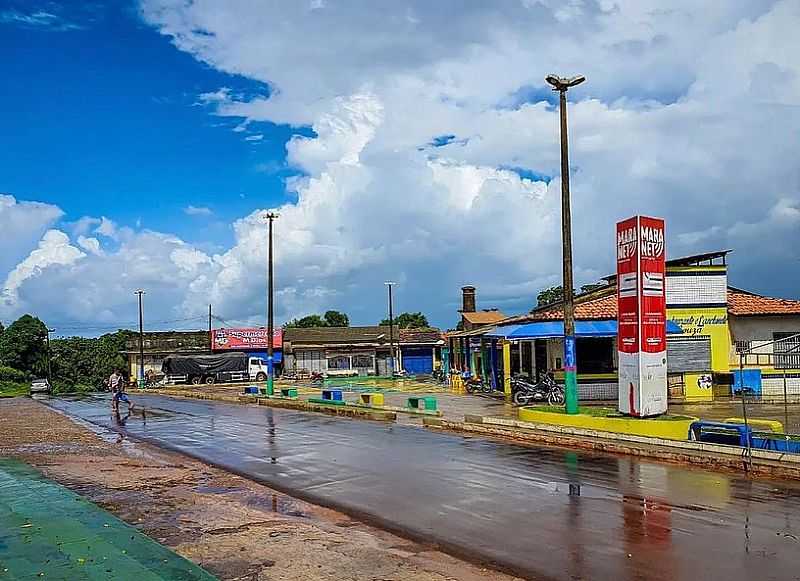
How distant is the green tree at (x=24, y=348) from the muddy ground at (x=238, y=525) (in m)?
76.3

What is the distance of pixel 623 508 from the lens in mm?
10953

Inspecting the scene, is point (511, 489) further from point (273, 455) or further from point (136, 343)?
point (136, 343)

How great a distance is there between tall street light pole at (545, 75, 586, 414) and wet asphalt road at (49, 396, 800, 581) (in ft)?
10.9

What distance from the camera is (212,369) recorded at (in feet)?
213

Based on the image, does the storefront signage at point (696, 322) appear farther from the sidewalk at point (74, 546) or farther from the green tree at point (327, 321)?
the green tree at point (327, 321)

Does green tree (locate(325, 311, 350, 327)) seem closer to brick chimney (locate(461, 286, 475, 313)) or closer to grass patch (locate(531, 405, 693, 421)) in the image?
brick chimney (locate(461, 286, 475, 313))

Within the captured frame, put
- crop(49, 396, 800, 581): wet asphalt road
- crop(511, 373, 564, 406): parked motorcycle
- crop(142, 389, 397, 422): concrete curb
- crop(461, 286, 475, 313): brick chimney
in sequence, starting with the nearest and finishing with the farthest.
Answer: 1. crop(49, 396, 800, 581): wet asphalt road
2. crop(142, 389, 397, 422): concrete curb
3. crop(511, 373, 564, 406): parked motorcycle
4. crop(461, 286, 475, 313): brick chimney

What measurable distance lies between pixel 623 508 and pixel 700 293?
25.2 meters

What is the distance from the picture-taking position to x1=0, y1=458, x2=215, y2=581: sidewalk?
7.48 m

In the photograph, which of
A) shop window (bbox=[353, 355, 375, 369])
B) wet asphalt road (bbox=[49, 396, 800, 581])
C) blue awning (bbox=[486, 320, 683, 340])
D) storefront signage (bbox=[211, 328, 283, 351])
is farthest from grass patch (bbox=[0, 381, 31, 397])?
wet asphalt road (bbox=[49, 396, 800, 581])

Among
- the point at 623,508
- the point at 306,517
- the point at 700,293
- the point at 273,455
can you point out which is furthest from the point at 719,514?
the point at 700,293

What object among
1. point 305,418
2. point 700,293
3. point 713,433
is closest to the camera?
point 713,433

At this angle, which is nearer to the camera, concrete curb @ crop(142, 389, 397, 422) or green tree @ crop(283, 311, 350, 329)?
concrete curb @ crop(142, 389, 397, 422)

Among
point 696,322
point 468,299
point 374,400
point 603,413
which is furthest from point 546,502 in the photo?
point 468,299
